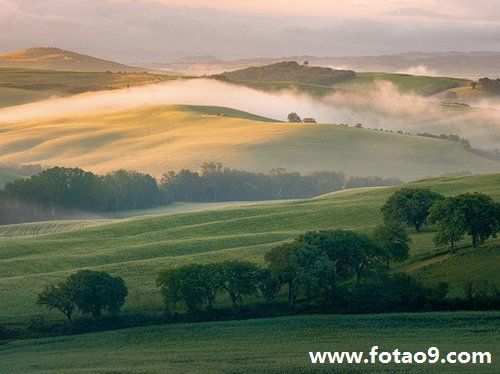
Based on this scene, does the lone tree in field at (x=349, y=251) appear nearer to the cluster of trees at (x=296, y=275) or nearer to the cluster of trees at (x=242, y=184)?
the cluster of trees at (x=296, y=275)

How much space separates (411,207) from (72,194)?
6076 cm

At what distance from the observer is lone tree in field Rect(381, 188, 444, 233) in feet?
296

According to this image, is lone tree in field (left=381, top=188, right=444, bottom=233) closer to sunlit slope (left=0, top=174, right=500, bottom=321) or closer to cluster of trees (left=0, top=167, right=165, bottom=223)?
sunlit slope (left=0, top=174, right=500, bottom=321)

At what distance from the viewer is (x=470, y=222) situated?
3088 inches

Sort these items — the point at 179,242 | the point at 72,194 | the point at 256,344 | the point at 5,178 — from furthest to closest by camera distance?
the point at 5,178
the point at 72,194
the point at 179,242
the point at 256,344

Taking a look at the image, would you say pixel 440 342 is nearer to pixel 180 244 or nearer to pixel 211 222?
pixel 180 244

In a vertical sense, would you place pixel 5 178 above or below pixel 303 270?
below

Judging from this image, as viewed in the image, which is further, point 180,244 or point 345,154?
point 345,154

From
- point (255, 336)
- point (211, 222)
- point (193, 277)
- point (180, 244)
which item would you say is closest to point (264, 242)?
point (180, 244)

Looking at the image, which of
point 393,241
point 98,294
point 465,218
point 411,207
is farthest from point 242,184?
point 98,294

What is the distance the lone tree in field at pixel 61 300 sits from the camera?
68500mm

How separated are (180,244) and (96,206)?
50.8 metres

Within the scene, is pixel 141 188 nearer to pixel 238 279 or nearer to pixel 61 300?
pixel 238 279

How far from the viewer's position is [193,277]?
230ft
